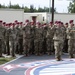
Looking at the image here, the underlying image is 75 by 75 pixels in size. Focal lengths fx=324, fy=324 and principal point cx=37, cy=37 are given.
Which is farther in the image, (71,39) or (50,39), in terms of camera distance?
(50,39)

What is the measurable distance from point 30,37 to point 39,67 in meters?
5.09

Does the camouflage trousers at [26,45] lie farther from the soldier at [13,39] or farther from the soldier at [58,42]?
the soldier at [58,42]

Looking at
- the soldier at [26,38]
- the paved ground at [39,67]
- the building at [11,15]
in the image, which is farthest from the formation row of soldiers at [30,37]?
the building at [11,15]

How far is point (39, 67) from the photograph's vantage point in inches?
586

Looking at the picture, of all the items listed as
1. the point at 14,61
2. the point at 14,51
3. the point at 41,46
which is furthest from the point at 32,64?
the point at 41,46

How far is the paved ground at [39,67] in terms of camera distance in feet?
44.5

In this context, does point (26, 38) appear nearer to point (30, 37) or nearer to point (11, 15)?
point (30, 37)

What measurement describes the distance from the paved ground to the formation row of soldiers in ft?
5.74

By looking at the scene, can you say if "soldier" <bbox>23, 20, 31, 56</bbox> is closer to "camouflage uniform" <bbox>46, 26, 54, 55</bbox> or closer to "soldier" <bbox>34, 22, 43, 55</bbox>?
"soldier" <bbox>34, 22, 43, 55</bbox>

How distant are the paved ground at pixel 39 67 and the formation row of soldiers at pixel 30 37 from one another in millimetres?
1750

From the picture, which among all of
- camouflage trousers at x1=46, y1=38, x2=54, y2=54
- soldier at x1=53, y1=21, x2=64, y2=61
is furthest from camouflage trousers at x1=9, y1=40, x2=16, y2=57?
soldier at x1=53, y1=21, x2=64, y2=61

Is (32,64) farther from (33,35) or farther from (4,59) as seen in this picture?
(33,35)

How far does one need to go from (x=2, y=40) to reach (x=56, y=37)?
3.78m

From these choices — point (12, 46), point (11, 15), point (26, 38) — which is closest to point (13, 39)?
point (12, 46)
